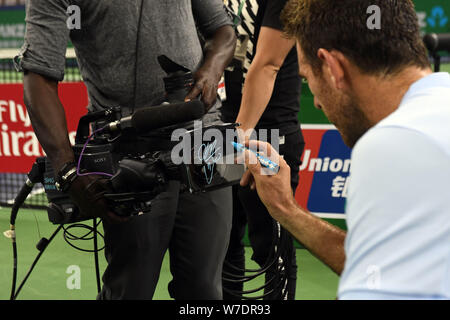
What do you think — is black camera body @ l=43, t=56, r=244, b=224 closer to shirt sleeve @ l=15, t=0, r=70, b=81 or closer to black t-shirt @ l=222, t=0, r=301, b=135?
shirt sleeve @ l=15, t=0, r=70, b=81

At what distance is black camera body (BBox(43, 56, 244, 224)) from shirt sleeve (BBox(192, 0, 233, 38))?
1.18 feet

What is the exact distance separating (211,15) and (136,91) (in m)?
0.43

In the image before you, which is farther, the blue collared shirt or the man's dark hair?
the man's dark hair

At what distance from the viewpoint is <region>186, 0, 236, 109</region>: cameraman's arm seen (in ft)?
6.19

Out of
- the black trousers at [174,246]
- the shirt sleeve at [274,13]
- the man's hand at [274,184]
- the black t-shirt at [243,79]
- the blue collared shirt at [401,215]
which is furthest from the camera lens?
the black t-shirt at [243,79]

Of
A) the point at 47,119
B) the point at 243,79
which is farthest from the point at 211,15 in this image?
the point at 47,119

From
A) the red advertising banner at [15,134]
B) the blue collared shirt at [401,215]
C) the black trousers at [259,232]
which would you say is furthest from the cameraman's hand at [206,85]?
the red advertising banner at [15,134]

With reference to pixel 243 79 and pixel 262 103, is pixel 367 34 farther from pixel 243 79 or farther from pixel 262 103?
pixel 243 79

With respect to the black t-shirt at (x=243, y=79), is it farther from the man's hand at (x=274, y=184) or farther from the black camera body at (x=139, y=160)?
the man's hand at (x=274, y=184)

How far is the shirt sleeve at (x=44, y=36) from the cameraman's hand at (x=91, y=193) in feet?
1.09

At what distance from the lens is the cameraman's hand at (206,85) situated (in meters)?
1.85

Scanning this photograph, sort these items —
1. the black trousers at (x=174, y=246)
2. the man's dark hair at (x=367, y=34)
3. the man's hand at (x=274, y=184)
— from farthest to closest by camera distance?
the black trousers at (x=174, y=246), the man's hand at (x=274, y=184), the man's dark hair at (x=367, y=34)

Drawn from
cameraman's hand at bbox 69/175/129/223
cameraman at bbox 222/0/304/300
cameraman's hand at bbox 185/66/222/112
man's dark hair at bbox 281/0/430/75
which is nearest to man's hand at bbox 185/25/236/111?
cameraman's hand at bbox 185/66/222/112

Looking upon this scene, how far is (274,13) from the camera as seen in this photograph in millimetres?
2260
